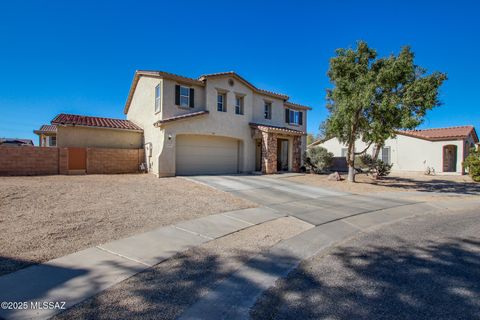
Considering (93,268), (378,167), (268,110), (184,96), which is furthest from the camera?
(268,110)

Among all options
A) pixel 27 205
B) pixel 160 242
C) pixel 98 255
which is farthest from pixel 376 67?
pixel 27 205

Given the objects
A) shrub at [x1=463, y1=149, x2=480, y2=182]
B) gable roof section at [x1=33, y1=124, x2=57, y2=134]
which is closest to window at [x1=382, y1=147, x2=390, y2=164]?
shrub at [x1=463, y1=149, x2=480, y2=182]

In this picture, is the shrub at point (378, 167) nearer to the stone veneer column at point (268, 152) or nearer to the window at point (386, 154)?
the stone veneer column at point (268, 152)

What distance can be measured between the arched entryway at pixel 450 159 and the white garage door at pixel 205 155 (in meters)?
22.2

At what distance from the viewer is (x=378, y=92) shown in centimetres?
1365

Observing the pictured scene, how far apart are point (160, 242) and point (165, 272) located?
1.31 metres

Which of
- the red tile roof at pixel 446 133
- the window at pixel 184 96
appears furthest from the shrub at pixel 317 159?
the window at pixel 184 96

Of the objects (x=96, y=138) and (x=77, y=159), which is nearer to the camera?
(x=77, y=159)

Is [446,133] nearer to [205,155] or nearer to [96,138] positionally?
[205,155]

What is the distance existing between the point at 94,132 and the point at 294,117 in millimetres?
16398

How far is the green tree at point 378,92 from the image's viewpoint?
12.9 m

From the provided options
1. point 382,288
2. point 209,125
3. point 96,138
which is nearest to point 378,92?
point 209,125

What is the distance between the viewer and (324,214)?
7.88 meters

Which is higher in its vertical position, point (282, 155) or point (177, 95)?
point (177, 95)
